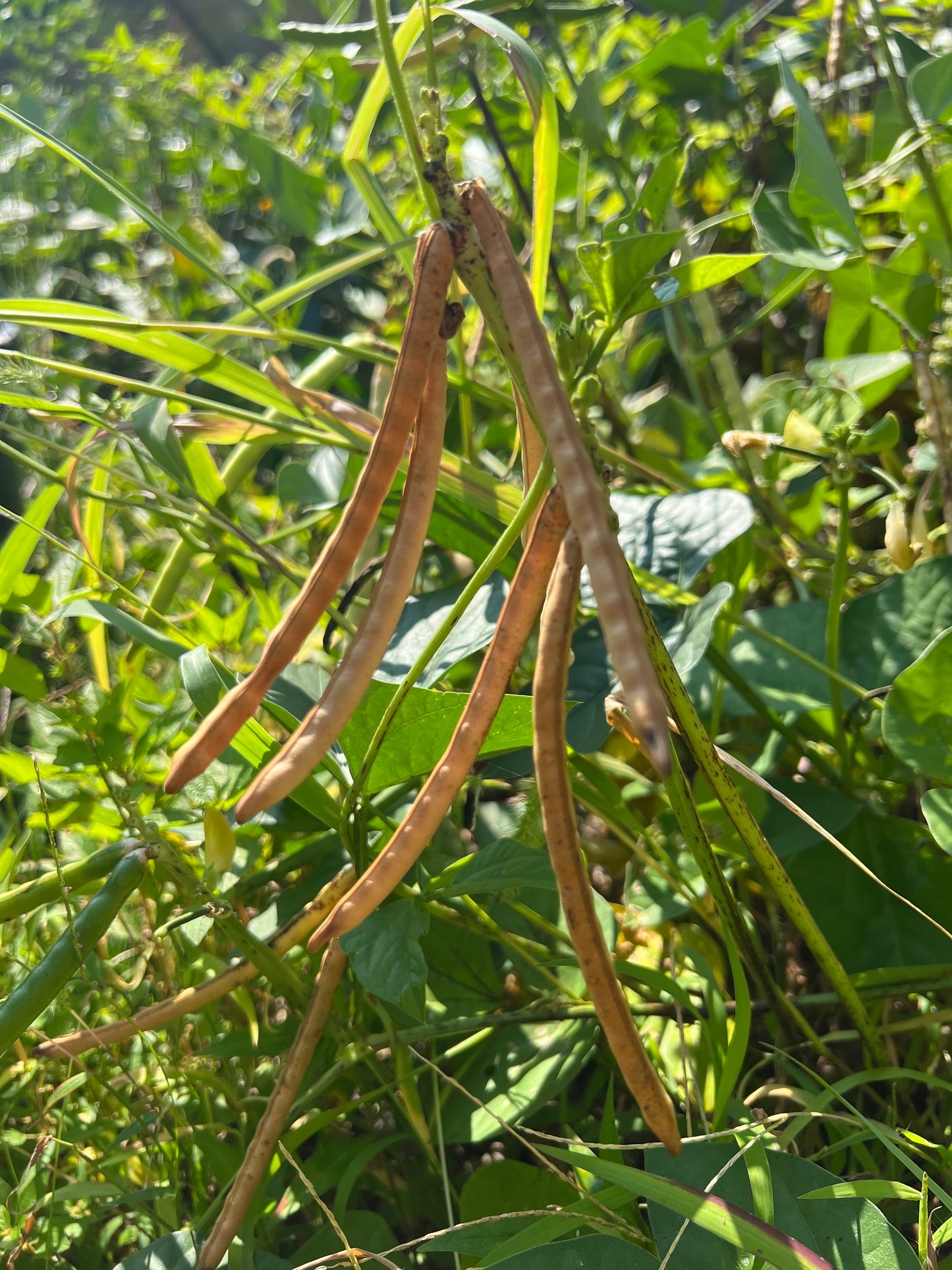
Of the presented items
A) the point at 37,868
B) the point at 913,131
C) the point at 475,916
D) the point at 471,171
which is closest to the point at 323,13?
the point at 471,171

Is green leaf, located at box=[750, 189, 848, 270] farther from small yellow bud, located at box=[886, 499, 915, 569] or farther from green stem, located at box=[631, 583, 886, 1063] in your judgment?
green stem, located at box=[631, 583, 886, 1063]

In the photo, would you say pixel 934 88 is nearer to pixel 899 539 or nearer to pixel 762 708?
pixel 899 539

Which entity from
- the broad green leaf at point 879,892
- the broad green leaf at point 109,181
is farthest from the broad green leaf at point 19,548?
the broad green leaf at point 879,892

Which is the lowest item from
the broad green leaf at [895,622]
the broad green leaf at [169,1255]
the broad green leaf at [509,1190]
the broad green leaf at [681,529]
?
the broad green leaf at [509,1190]

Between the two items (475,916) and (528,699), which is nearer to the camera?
(528,699)

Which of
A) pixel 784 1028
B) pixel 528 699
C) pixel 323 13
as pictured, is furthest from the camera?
pixel 323 13

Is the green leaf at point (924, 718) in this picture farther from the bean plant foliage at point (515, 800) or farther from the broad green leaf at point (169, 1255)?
the broad green leaf at point (169, 1255)

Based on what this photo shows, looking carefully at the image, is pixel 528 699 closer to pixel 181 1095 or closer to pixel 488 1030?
pixel 488 1030
